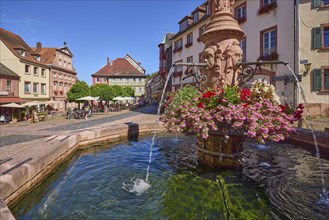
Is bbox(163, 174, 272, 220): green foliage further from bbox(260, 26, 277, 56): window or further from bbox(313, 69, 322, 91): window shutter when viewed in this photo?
bbox(260, 26, 277, 56): window

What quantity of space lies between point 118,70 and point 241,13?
47778mm

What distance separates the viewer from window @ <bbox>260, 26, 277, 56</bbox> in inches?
601

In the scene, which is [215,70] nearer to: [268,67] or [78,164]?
[78,164]

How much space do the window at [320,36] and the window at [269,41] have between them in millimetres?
2323

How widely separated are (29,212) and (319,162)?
6.04m

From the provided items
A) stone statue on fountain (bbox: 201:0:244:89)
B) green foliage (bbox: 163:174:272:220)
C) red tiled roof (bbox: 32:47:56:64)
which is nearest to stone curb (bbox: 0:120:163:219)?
green foliage (bbox: 163:174:272:220)

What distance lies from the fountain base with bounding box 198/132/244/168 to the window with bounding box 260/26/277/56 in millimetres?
13325

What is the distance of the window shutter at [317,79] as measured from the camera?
45.0 ft

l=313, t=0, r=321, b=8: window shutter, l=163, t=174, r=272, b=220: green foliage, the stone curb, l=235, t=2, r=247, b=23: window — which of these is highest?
l=235, t=2, r=247, b=23: window

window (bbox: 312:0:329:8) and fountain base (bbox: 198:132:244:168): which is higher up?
window (bbox: 312:0:329:8)

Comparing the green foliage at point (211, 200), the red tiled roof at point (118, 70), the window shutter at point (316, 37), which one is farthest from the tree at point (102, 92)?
the green foliage at point (211, 200)

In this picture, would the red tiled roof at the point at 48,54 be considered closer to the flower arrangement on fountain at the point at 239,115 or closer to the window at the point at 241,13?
the window at the point at 241,13

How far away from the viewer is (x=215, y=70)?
487 cm

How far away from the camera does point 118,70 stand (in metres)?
61.3
